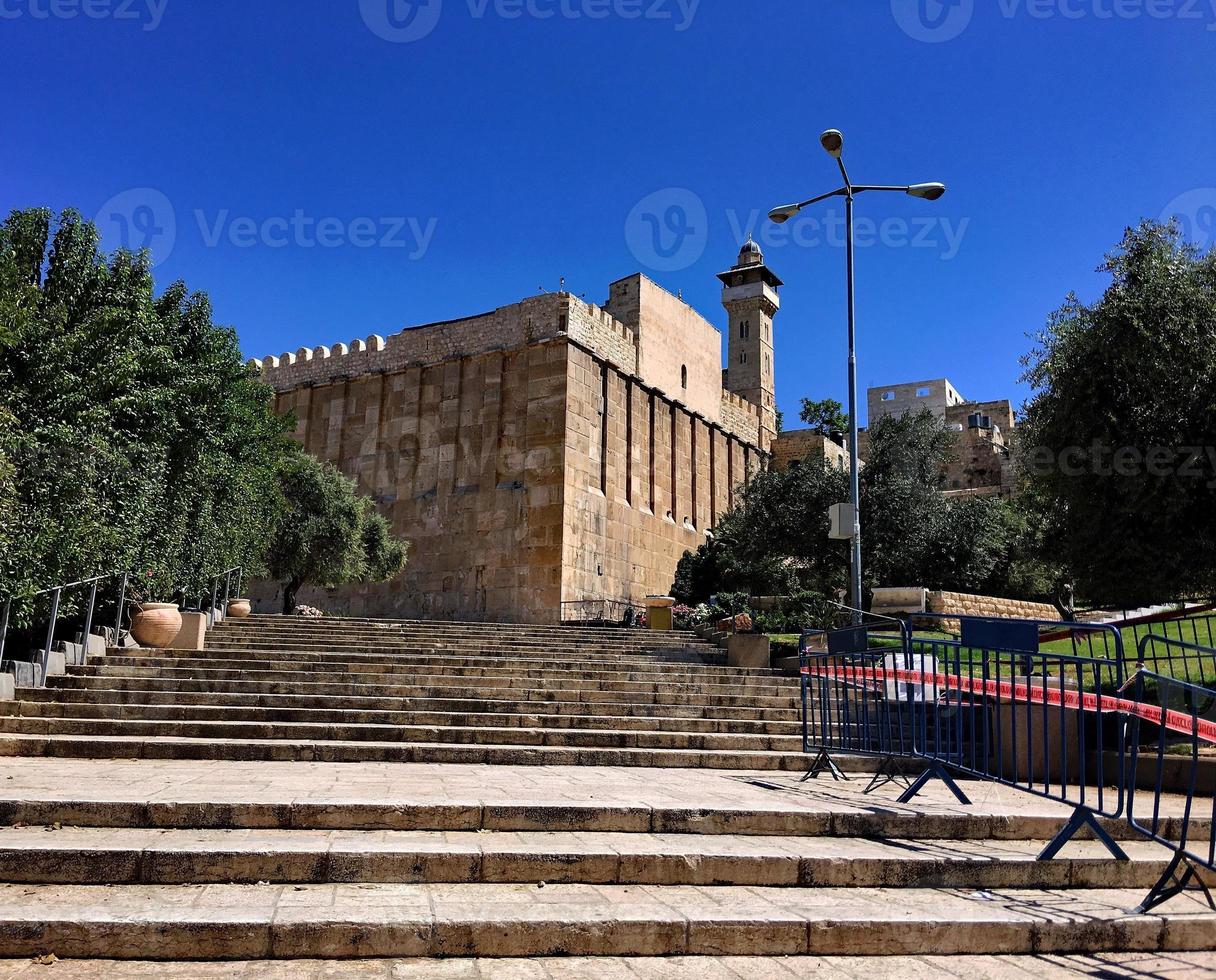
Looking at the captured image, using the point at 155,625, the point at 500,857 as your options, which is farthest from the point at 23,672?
the point at 500,857

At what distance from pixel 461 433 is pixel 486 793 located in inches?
921

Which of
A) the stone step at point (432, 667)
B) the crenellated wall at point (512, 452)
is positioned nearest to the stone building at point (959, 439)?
the crenellated wall at point (512, 452)

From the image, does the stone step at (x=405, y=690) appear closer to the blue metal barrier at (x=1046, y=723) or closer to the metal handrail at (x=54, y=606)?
the metal handrail at (x=54, y=606)

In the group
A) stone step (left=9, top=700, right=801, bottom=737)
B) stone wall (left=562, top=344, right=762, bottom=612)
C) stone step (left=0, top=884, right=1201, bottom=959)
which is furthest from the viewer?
stone wall (left=562, top=344, right=762, bottom=612)

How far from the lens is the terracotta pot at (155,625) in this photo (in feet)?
38.3

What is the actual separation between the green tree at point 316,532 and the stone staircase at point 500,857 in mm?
14685

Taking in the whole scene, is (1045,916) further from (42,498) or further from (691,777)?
(42,498)

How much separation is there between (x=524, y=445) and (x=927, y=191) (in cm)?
1530

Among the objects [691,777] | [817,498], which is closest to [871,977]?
[691,777]

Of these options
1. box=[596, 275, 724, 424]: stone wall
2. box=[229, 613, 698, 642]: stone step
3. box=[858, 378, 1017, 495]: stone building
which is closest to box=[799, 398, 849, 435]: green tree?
box=[858, 378, 1017, 495]: stone building

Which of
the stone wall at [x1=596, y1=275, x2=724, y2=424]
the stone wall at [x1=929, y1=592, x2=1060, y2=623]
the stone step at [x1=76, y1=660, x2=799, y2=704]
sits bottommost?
the stone step at [x1=76, y1=660, x2=799, y2=704]

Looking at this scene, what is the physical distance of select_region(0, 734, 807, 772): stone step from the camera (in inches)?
283

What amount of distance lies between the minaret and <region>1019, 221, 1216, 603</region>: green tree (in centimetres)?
2982

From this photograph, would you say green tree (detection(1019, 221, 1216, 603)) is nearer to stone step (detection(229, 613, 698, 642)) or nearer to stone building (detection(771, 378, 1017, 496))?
stone step (detection(229, 613, 698, 642))
